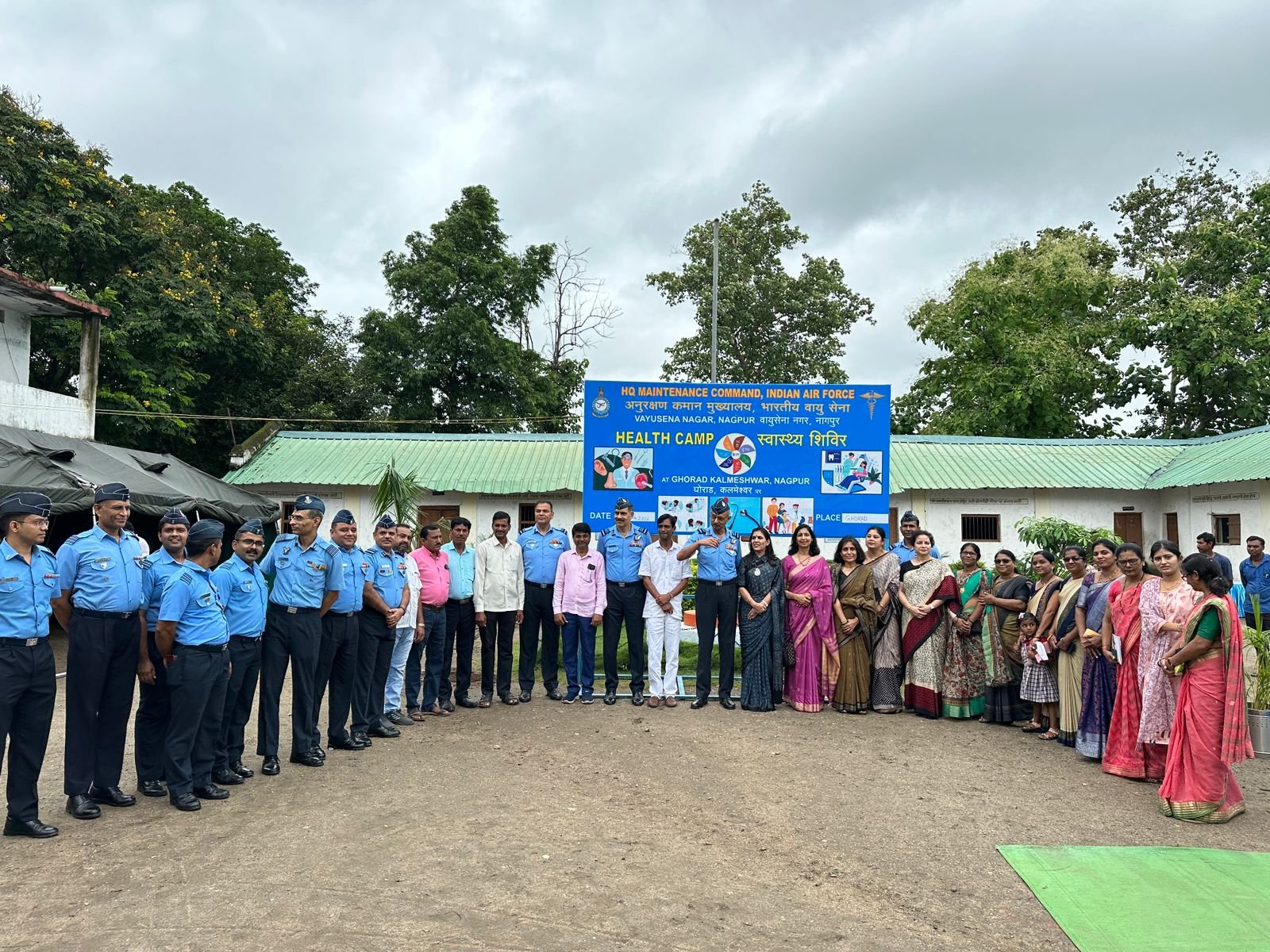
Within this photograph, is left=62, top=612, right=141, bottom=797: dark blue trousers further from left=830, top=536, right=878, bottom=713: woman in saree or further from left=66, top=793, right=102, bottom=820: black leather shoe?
left=830, top=536, right=878, bottom=713: woman in saree

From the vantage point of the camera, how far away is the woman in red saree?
15.4 ft

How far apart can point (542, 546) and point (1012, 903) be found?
4.72 metres

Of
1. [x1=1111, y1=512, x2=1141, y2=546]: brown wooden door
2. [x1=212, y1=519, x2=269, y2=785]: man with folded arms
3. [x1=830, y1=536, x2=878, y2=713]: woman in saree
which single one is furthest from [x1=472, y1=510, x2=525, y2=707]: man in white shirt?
[x1=1111, y1=512, x2=1141, y2=546]: brown wooden door

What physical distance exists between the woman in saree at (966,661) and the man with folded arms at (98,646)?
18.8 feet

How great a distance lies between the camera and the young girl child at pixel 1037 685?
6.52 meters

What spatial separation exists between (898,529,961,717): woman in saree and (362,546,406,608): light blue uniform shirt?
4.01 meters

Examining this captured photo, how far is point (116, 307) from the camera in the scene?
1914cm

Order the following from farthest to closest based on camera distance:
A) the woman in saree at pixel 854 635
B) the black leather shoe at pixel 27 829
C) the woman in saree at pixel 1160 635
A: the woman in saree at pixel 854 635, the woman in saree at pixel 1160 635, the black leather shoe at pixel 27 829

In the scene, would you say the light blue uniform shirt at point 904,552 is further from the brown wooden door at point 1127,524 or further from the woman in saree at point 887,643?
the brown wooden door at point 1127,524

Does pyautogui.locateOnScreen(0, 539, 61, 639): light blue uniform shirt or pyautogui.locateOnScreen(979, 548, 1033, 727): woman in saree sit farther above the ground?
pyautogui.locateOnScreen(0, 539, 61, 639): light blue uniform shirt

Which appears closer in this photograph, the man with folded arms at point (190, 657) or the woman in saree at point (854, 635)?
the man with folded arms at point (190, 657)

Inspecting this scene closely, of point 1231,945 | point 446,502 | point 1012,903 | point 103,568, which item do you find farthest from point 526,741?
point 446,502

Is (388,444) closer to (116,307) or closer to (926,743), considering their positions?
(116,307)

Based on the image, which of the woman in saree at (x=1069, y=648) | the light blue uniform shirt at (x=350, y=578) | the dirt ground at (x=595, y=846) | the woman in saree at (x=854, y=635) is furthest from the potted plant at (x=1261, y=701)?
the light blue uniform shirt at (x=350, y=578)
